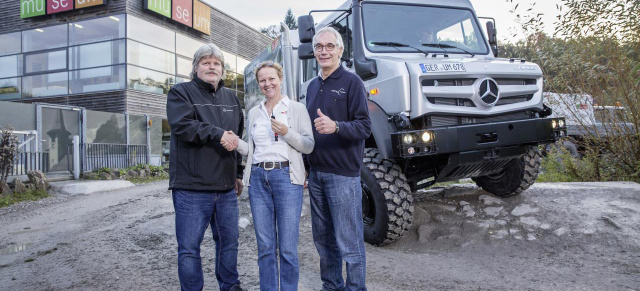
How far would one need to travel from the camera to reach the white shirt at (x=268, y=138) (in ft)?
9.11

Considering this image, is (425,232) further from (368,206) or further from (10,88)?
(10,88)

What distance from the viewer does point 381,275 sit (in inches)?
148

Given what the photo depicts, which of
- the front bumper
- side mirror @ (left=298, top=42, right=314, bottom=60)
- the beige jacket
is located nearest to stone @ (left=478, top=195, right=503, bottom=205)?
the front bumper

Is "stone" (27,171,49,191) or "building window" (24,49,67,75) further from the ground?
"building window" (24,49,67,75)

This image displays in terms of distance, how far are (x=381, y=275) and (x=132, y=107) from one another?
14142 mm

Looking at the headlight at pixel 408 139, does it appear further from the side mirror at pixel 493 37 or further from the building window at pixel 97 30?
the building window at pixel 97 30

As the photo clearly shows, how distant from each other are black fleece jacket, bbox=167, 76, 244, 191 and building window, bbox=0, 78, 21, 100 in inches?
708

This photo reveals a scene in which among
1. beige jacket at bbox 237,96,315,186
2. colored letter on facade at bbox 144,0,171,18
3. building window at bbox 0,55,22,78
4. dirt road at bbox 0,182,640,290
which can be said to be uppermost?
colored letter on facade at bbox 144,0,171,18

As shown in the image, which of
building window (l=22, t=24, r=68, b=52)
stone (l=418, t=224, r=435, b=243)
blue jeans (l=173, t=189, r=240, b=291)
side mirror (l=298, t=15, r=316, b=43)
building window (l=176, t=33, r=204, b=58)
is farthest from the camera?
building window (l=176, t=33, r=204, b=58)

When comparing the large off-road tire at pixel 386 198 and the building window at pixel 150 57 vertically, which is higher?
the building window at pixel 150 57

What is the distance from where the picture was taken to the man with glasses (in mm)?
2828

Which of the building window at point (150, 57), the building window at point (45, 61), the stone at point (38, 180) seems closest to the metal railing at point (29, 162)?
the stone at point (38, 180)

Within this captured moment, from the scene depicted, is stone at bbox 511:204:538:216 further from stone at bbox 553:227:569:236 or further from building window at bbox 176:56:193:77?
building window at bbox 176:56:193:77

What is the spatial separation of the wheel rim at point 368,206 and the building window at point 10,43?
1790cm
